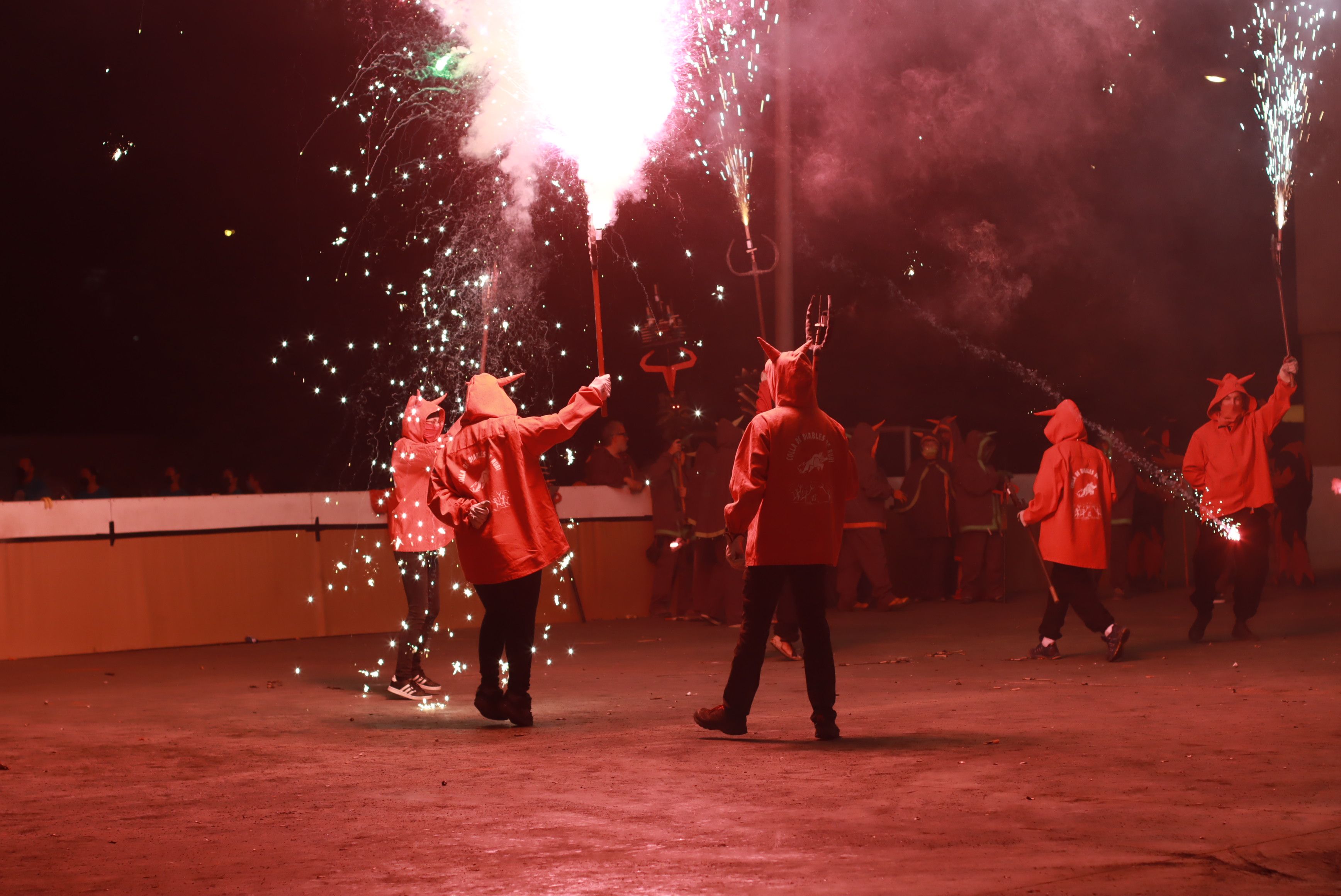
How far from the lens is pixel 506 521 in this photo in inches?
343

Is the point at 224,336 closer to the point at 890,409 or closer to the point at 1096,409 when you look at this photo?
the point at 890,409

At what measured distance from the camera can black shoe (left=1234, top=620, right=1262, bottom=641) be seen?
12.5m

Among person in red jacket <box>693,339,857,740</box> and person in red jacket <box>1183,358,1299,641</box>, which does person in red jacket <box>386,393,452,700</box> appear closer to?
person in red jacket <box>693,339,857,740</box>

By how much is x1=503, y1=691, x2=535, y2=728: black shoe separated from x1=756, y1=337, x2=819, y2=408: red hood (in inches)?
87.0

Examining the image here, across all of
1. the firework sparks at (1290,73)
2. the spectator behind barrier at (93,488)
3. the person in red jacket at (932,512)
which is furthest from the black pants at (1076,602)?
the spectator behind barrier at (93,488)

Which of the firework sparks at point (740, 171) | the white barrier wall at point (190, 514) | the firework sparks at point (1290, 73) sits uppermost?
the firework sparks at point (1290, 73)

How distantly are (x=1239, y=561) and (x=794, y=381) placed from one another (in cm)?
574

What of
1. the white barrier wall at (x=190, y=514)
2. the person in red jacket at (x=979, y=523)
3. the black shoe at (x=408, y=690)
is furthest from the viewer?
the person in red jacket at (x=979, y=523)

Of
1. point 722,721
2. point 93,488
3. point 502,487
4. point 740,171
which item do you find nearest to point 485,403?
point 502,487

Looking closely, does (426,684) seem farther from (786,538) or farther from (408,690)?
(786,538)

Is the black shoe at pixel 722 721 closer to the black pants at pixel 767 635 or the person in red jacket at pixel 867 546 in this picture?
the black pants at pixel 767 635

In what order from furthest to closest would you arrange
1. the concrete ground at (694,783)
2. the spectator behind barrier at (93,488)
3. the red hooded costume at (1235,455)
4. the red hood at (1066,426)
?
the spectator behind barrier at (93,488), the red hooded costume at (1235,455), the red hood at (1066,426), the concrete ground at (694,783)

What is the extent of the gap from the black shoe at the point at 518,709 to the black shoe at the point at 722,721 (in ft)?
3.64

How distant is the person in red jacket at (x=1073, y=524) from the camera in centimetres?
1144
